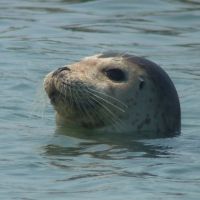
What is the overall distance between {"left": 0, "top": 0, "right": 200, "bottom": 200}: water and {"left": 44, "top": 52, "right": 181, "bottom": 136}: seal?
0.22 metres

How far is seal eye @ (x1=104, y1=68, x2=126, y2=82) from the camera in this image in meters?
12.7

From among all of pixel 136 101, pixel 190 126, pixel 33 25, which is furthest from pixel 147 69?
pixel 33 25

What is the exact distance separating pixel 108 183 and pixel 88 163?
2.88ft

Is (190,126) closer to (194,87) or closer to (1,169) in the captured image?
(194,87)

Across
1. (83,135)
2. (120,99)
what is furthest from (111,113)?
(83,135)

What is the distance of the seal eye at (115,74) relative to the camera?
12.7 meters

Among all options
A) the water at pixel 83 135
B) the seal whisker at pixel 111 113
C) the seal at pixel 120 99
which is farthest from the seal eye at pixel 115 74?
the water at pixel 83 135

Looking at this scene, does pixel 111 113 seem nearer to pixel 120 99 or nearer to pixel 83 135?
pixel 120 99

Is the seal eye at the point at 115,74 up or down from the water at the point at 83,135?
up

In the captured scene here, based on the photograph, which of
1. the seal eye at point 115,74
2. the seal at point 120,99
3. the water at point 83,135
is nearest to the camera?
the water at point 83,135

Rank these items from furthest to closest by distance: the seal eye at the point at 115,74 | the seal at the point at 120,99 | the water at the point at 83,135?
the seal eye at the point at 115,74, the seal at the point at 120,99, the water at the point at 83,135

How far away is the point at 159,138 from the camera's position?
1262 centimetres

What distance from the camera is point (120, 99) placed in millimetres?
12664

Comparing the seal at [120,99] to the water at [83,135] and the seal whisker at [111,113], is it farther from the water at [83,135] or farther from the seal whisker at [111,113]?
the water at [83,135]
